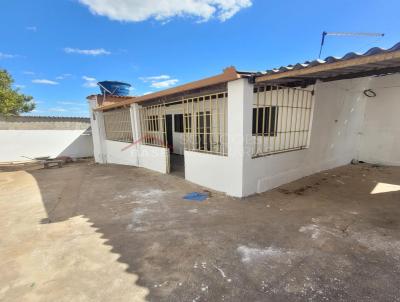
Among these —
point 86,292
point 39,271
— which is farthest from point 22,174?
point 86,292

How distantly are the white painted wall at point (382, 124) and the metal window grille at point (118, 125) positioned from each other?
8457mm

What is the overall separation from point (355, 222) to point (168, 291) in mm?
2806

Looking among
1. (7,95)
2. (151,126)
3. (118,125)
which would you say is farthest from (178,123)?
(7,95)

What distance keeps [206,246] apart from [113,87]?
8.00 m

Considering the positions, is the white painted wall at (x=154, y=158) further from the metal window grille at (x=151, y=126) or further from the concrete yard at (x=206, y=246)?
the concrete yard at (x=206, y=246)

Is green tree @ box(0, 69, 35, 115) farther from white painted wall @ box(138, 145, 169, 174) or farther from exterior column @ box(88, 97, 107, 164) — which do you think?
white painted wall @ box(138, 145, 169, 174)

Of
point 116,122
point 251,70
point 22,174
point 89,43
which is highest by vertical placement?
point 89,43

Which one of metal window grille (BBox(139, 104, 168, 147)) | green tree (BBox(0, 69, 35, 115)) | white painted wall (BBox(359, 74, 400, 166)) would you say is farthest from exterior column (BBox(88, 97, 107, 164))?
white painted wall (BBox(359, 74, 400, 166))

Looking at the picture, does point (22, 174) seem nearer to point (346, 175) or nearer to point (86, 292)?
point (86, 292)

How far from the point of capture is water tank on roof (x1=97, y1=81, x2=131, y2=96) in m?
8.27

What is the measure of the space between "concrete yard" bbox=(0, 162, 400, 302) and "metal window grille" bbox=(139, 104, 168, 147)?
8.69 ft

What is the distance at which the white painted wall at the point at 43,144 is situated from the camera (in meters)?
9.63

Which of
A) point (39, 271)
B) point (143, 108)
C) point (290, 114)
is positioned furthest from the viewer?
point (143, 108)

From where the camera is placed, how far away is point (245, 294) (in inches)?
66.8
